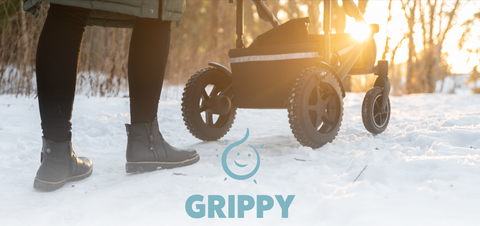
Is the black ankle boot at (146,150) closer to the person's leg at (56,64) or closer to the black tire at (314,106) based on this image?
the person's leg at (56,64)

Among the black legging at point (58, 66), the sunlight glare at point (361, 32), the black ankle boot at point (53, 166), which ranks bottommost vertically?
the black ankle boot at point (53, 166)

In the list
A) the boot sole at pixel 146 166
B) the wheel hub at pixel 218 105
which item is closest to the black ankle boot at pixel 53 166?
the boot sole at pixel 146 166

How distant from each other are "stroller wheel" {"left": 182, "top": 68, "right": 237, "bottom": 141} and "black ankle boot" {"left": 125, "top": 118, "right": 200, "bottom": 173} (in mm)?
548

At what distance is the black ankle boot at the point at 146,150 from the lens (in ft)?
4.63

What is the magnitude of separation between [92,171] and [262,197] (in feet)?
2.66

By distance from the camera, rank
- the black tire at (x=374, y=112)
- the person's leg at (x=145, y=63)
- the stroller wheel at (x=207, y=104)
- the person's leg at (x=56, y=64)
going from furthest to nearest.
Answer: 1. the black tire at (x=374, y=112)
2. the stroller wheel at (x=207, y=104)
3. the person's leg at (x=145, y=63)
4. the person's leg at (x=56, y=64)

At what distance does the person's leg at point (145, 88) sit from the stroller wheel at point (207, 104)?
564mm

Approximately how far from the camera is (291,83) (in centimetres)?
187

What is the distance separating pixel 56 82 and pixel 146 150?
0.43m

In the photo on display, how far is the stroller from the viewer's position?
175 cm

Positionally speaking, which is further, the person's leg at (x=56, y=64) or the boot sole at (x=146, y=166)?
the boot sole at (x=146, y=166)

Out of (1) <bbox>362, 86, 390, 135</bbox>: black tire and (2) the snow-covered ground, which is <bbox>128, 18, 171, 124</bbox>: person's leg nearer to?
(2) the snow-covered ground

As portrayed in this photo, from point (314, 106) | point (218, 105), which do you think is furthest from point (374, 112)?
point (218, 105)

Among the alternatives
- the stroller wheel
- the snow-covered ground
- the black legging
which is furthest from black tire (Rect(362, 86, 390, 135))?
the black legging
